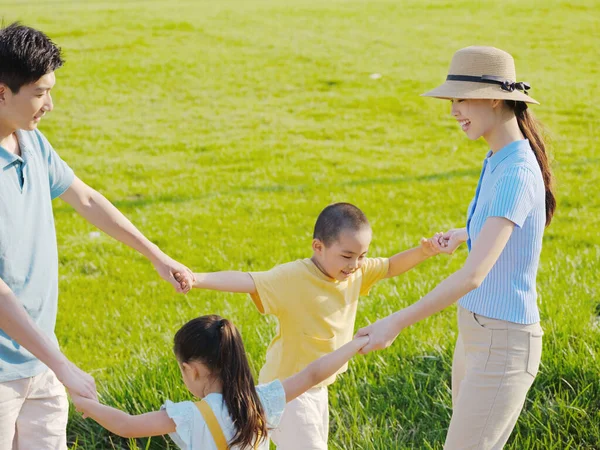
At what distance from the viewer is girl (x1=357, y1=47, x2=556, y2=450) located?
271 centimetres

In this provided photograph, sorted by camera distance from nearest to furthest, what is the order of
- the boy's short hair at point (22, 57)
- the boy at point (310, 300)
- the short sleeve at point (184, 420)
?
the short sleeve at point (184, 420)
the boy's short hair at point (22, 57)
the boy at point (310, 300)

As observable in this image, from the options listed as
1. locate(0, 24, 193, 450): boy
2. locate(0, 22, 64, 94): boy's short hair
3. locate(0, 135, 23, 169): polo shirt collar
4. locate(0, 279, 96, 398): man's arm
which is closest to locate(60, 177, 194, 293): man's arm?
locate(0, 24, 193, 450): boy

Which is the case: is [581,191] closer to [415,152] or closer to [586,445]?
[415,152]

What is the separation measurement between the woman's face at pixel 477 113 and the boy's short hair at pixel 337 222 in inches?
20.3

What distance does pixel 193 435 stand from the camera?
243 centimetres

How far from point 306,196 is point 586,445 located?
5775 millimetres

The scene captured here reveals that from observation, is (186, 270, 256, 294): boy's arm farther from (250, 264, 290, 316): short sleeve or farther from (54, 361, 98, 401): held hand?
(54, 361, 98, 401): held hand

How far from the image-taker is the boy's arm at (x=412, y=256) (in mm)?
3350

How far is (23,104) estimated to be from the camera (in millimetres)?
2684

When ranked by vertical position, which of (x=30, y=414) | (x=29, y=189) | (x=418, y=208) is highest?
(x=29, y=189)

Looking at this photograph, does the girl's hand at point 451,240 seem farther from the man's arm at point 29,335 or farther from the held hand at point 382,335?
the man's arm at point 29,335

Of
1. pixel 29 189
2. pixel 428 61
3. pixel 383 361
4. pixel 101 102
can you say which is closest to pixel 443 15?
pixel 428 61

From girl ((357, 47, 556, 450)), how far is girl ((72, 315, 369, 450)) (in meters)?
0.45

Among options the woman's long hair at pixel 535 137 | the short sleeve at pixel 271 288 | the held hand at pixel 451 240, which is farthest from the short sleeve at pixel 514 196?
the short sleeve at pixel 271 288
